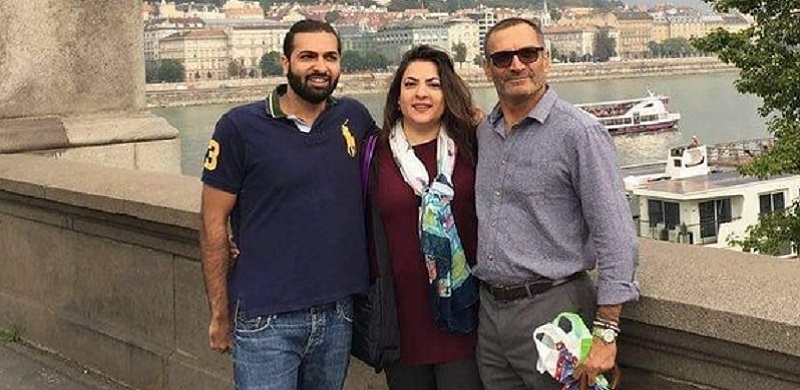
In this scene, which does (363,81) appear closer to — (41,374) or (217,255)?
(41,374)

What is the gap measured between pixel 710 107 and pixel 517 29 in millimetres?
84672

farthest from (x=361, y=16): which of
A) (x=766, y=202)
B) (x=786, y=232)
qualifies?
(x=786, y=232)

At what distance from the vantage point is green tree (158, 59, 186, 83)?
89.1 m

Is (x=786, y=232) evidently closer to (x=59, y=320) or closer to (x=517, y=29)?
(x=59, y=320)

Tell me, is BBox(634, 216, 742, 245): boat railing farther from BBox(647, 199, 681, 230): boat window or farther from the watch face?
the watch face

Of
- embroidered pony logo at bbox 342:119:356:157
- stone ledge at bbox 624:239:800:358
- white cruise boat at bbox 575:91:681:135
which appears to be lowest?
white cruise boat at bbox 575:91:681:135

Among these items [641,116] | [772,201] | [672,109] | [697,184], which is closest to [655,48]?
[672,109]

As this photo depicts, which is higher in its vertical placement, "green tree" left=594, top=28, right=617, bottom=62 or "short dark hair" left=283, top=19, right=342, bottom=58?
"green tree" left=594, top=28, right=617, bottom=62

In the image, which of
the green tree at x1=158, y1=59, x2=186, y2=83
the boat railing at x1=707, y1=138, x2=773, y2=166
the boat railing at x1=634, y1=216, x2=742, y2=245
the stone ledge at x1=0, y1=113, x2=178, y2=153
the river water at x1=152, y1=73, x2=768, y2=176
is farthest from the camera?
the green tree at x1=158, y1=59, x2=186, y2=83

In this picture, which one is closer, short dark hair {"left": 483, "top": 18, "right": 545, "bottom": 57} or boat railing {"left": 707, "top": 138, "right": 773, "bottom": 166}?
short dark hair {"left": 483, "top": 18, "right": 545, "bottom": 57}

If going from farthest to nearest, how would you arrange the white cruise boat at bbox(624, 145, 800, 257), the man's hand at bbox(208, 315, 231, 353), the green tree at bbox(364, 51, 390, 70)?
the green tree at bbox(364, 51, 390, 70), the white cruise boat at bbox(624, 145, 800, 257), the man's hand at bbox(208, 315, 231, 353)

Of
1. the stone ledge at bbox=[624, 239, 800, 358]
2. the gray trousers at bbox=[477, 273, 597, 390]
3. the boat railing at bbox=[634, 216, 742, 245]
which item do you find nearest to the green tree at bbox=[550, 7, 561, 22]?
the boat railing at bbox=[634, 216, 742, 245]

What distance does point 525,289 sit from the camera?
6.89ft

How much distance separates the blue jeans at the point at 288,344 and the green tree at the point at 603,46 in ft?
496
